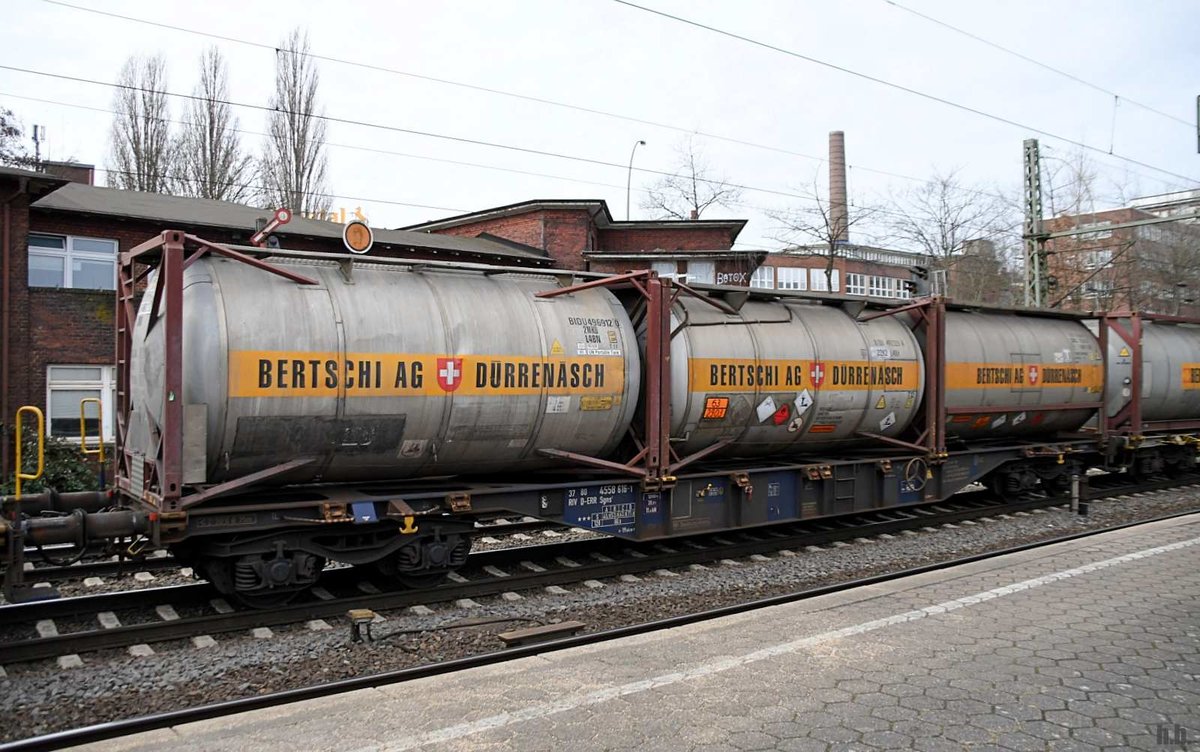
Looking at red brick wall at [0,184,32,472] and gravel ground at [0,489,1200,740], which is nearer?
gravel ground at [0,489,1200,740]

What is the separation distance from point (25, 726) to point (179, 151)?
43.1m

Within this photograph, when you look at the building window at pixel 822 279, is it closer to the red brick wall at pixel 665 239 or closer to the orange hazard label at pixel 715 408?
the red brick wall at pixel 665 239

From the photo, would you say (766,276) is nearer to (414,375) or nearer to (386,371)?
(414,375)

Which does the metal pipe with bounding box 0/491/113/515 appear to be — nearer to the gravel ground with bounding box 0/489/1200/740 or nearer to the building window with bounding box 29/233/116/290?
the gravel ground with bounding box 0/489/1200/740

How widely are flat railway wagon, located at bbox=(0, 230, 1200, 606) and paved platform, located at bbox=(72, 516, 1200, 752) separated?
2.85 meters

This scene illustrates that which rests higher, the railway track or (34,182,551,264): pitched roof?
(34,182,551,264): pitched roof

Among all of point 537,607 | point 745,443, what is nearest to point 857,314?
point 745,443

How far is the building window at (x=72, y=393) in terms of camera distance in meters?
20.0

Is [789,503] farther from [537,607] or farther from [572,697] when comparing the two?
[572,697]

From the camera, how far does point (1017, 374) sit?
1441cm

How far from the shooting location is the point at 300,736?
4855mm

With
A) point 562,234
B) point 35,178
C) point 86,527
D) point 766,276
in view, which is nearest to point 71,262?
point 35,178

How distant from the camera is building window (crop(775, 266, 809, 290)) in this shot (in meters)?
69.2

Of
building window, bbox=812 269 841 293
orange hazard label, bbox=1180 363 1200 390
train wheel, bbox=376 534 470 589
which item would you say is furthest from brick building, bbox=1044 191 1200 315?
train wheel, bbox=376 534 470 589
